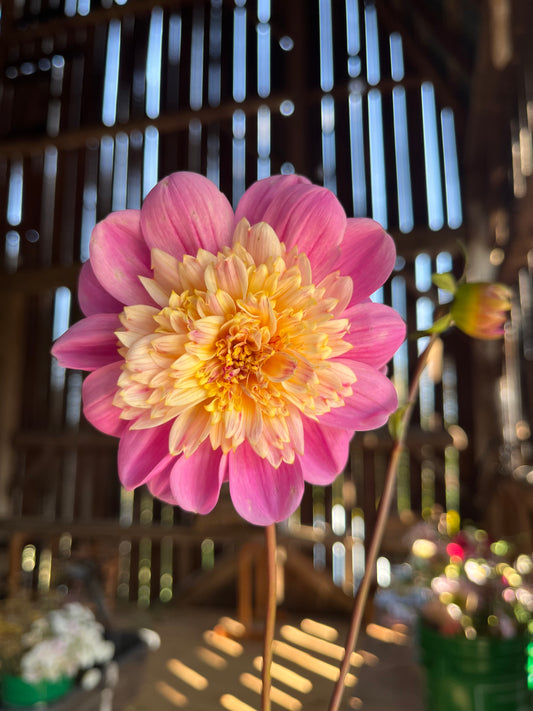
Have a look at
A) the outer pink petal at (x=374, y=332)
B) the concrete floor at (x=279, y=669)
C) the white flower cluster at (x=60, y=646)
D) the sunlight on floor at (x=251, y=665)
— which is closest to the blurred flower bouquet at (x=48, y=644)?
the white flower cluster at (x=60, y=646)

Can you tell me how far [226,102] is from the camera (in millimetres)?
6641

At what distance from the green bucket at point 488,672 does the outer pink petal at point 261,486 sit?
204 cm

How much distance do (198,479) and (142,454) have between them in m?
0.04

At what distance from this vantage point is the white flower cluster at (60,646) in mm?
2195

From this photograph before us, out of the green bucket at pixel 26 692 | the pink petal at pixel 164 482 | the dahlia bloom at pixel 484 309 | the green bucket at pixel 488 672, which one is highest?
the dahlia bloom at pixel 484 309

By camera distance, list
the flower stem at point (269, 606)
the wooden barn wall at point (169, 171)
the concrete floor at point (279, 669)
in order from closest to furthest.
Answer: the flower stem at point (269, 606) → the concrete floor at point (279, 669) → the wooden barn wall at point (169, 171)

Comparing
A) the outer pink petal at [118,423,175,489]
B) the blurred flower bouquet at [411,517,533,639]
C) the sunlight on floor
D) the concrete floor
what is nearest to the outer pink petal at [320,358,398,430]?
the outer pink petal at [118,423,175,489]

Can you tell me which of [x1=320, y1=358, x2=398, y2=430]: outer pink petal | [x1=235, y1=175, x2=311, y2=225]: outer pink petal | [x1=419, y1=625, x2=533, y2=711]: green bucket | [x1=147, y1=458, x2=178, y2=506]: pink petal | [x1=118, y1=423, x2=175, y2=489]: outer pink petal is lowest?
[x1=419, y1=625, x2=533, y2=711]: green bucket

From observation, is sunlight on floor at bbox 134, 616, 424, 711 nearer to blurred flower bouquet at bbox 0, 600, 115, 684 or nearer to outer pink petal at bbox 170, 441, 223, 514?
blurred flower bouquet at bbox 0, 600, 115, 684

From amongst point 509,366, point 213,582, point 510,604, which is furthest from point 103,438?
point 510,604

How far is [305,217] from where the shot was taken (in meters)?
0.43

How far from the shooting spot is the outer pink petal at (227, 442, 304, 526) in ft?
1.35

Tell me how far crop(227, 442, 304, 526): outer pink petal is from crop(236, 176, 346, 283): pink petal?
14cm

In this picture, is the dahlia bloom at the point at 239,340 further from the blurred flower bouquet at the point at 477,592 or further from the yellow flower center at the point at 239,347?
the blurred flower bouquet at the point at 477,592
